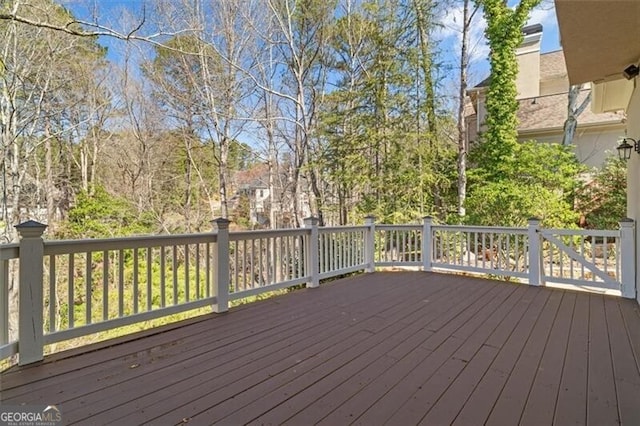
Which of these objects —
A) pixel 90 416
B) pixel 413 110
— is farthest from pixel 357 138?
pixel 90 416

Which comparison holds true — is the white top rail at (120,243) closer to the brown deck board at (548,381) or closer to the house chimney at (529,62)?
the brown deck board at (548,381)

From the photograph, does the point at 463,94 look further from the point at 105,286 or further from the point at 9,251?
the point at 9,251

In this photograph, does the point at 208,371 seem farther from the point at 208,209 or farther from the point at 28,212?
the point at 208,209

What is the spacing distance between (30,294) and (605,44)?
210 inches

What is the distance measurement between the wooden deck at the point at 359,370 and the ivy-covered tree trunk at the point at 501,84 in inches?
243

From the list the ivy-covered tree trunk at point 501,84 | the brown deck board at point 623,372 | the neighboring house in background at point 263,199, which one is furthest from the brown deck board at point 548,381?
the neighboring house in background at point 263,199

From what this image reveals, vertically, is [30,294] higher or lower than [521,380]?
higher

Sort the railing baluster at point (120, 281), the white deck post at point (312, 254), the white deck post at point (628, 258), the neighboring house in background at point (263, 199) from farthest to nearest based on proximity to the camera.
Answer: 1. the neighboring house in background at point (263, 199)
2. the white deck post at point (312, 254)
3. the white deck post at point (628, 258)
4. the railing baluster at point (120, 281)

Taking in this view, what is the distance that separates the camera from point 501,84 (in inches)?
367

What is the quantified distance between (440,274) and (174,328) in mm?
4143

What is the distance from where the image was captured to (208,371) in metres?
2.25

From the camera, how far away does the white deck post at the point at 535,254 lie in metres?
4.80

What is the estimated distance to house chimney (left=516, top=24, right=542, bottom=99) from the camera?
11242mm

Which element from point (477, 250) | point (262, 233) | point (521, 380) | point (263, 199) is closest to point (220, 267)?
point (262, 233)
